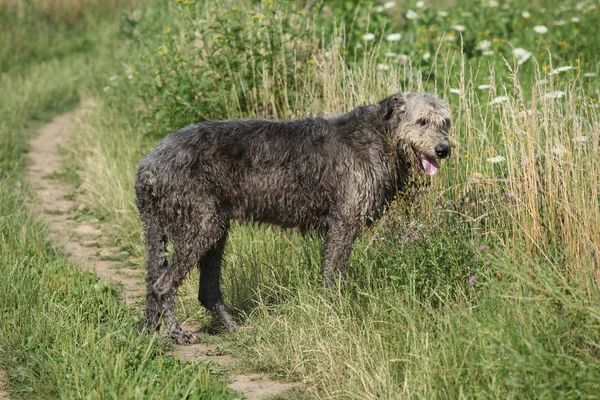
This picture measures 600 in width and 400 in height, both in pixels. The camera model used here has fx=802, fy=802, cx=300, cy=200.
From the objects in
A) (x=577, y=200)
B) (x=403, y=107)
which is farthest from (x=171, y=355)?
(x=577, y=200)

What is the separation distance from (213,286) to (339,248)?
43.8 inches

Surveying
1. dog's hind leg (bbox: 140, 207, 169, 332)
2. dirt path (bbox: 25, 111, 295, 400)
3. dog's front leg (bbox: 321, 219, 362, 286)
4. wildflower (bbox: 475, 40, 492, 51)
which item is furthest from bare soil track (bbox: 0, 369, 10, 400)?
wildflower (bbox: 475, 40, 492, 51)

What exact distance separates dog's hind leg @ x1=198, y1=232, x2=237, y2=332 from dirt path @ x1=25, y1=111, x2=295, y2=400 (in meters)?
0.36

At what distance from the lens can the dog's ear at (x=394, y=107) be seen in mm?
6105

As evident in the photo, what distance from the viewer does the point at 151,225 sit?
20.0ft

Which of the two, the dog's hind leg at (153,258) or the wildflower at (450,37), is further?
the wildflower at (450,37)

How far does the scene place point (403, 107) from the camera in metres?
6.09

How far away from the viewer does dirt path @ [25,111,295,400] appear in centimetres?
538

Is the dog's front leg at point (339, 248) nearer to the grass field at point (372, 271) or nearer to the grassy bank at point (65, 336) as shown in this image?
the grass field at point (372, 271)

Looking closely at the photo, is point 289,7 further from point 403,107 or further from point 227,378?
point 227,378

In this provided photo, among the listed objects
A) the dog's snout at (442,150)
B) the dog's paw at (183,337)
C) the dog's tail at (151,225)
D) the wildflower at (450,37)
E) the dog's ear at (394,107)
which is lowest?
the dog's paw at (183,337)

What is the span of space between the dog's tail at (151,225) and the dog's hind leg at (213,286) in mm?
399

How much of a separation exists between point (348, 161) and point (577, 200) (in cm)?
175

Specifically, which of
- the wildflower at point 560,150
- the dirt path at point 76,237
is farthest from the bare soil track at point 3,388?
the wildflower at point 560,150
